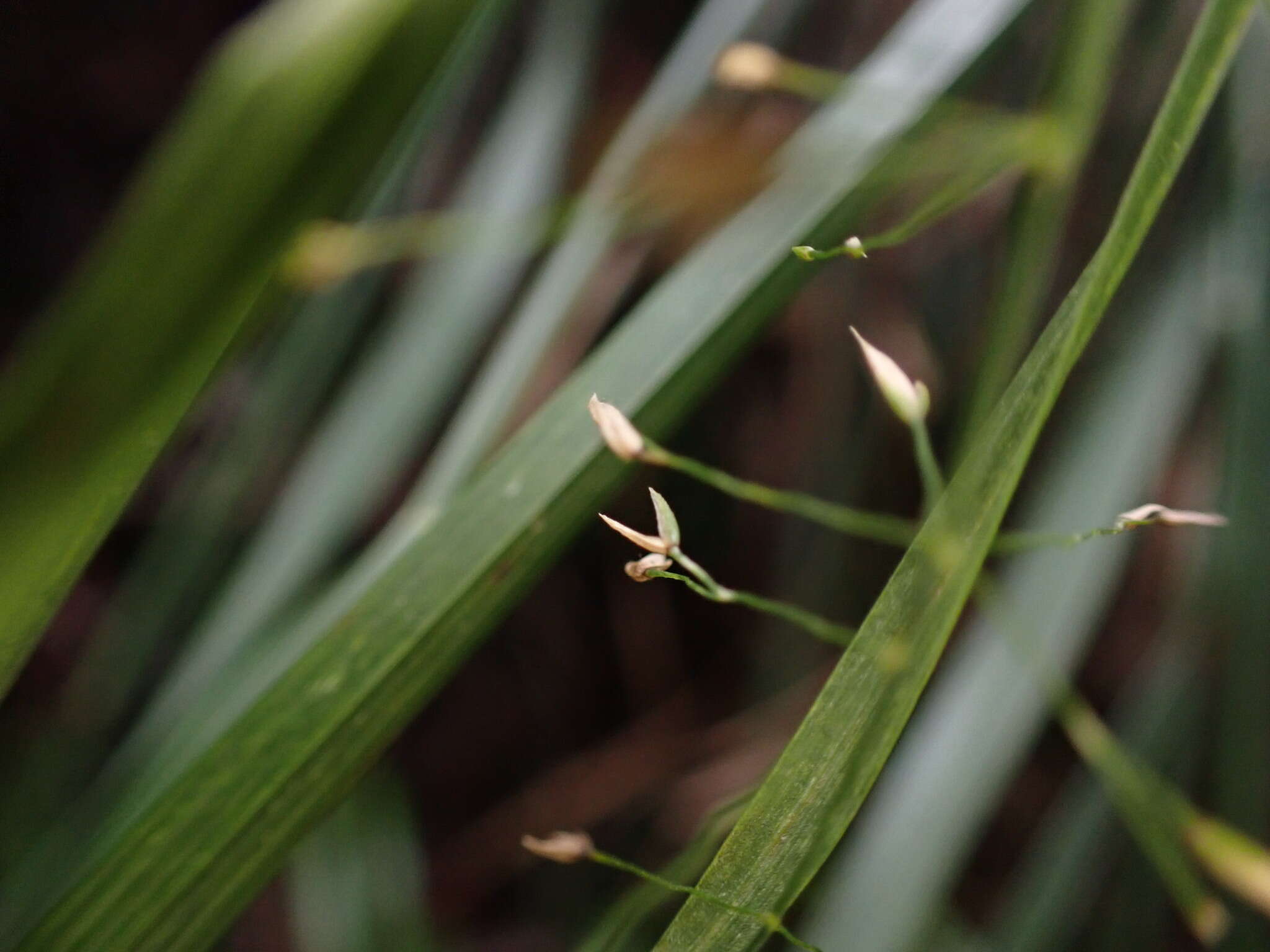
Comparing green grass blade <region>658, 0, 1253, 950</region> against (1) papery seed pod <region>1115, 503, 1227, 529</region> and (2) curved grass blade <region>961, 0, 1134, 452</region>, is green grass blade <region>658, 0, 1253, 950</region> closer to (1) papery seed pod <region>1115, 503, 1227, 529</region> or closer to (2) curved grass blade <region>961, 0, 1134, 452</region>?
(1) papery seed pod <region>1115, 503, 1227, 529</region>

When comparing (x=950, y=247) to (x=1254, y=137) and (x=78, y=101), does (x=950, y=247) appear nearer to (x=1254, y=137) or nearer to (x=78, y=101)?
(x=1254, y=137)

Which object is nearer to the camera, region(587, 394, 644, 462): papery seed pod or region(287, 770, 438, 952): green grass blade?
region(587, 394, 644, 462): papery seed pod

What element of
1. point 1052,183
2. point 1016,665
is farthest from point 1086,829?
point 1052,183

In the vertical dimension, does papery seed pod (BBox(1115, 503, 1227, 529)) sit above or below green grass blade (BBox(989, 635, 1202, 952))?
above

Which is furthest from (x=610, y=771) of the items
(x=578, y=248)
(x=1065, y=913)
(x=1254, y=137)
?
(x=1254, y=137)

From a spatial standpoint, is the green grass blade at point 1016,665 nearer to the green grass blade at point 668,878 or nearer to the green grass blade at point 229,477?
the green grass blade at point 668,878

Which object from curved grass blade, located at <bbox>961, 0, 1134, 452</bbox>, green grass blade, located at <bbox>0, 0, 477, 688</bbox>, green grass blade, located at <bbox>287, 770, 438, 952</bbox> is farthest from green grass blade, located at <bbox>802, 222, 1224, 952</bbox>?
green grass blade, located at <bbox>0, 0, 477, 688</bbox>

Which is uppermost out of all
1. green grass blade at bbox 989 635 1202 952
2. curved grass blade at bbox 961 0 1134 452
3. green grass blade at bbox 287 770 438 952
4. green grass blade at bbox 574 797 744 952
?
curved grass blade at bbox 961 0 1134 452

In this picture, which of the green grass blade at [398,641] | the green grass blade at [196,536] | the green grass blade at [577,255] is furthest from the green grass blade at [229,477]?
the green grass blade at [398,641]
